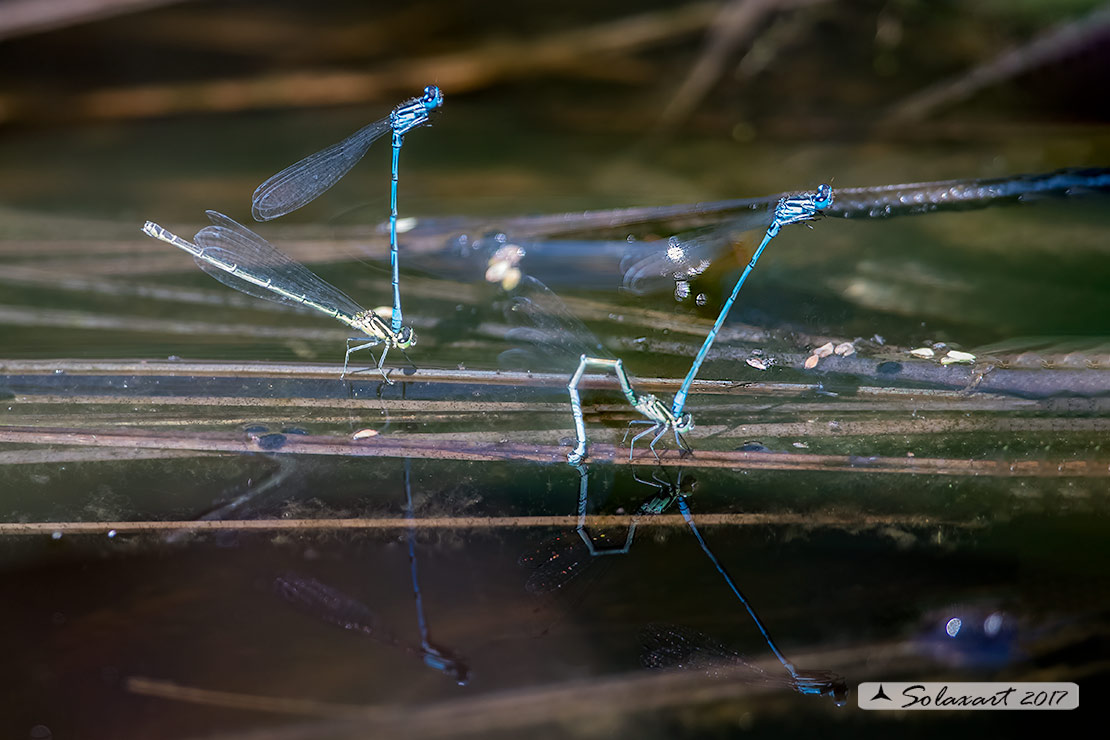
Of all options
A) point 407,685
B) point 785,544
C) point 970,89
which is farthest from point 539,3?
point 407,685

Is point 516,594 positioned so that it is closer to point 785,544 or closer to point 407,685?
point 407,685

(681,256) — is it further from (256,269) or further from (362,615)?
(362,615)

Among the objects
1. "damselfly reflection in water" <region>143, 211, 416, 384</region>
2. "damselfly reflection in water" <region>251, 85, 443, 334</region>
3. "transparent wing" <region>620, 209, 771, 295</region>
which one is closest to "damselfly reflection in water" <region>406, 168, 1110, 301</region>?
"transparent wing" <region>620, 209, 771, 295</region>

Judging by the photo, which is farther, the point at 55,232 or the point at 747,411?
the point at 55,232

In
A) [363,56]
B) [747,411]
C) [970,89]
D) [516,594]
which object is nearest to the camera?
[516,594]

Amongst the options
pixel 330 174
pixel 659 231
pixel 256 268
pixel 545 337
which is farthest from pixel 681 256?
pixel 256 268
